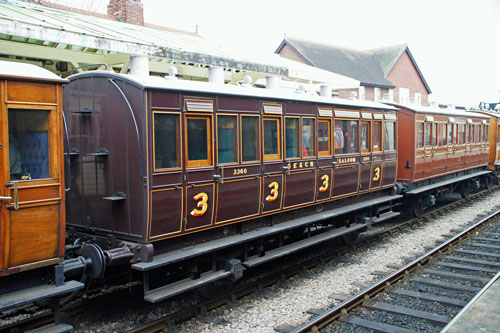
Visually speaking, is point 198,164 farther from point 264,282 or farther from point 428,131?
point 428,131

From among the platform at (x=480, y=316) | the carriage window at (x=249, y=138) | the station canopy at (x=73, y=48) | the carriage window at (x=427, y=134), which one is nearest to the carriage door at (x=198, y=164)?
the carriage window at (x=249, y=138)

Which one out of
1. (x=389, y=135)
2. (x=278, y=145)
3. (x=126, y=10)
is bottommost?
(x=278, y=145)

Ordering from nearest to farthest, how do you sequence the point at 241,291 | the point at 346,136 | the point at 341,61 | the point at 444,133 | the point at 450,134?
the point at 241,291
the point at 346,136
the point at 444,133
the point at 450,134
the point at 341,61

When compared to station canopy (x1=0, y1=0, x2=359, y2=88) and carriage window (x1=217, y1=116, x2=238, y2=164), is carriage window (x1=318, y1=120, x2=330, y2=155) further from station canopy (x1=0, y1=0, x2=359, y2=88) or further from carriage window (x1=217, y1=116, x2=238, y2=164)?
station canopy (x1=0, y1=0, x2=359, y2=88)

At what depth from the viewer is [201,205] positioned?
21.7 ft

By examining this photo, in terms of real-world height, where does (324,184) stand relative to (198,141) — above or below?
below

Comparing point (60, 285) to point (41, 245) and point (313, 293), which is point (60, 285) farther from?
point (313, 293)

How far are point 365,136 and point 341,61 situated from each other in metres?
28.5

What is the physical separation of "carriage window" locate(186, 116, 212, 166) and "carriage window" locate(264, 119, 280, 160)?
1.37 metres

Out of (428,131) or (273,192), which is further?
(428,131)

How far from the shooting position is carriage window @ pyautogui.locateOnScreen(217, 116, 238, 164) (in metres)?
6.96

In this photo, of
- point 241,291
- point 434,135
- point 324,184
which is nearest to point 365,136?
point 324,184

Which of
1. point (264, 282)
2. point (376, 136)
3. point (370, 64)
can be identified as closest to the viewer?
point (264, 282)

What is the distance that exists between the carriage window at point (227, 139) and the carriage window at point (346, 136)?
10.3ft
